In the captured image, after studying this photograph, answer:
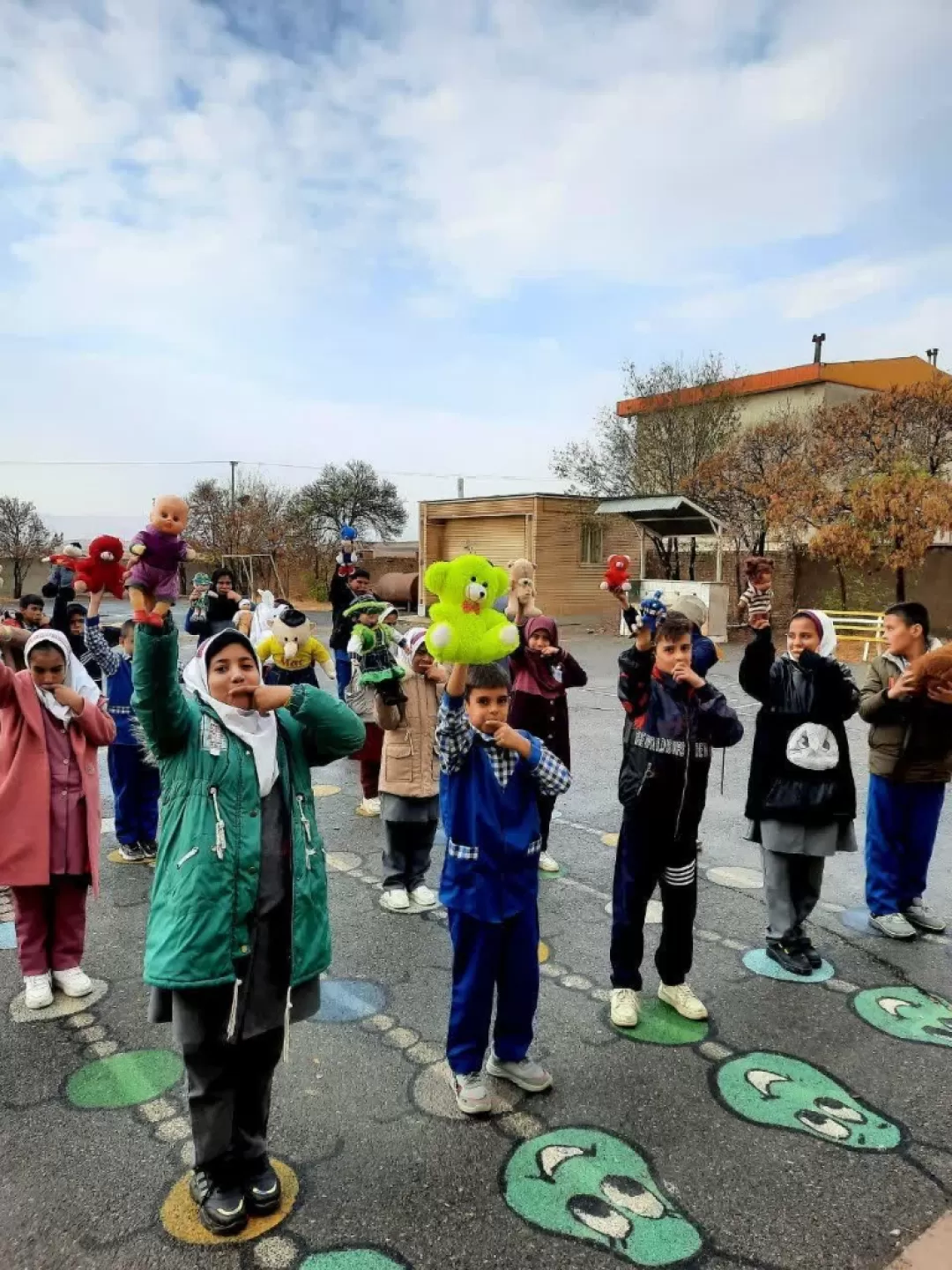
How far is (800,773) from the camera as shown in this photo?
4059 mm

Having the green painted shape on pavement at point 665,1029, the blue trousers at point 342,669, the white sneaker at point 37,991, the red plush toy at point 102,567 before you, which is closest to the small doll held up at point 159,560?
the red plush toy at point 102,567

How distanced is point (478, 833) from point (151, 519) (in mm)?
1550

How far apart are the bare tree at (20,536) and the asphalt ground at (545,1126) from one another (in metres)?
38.7


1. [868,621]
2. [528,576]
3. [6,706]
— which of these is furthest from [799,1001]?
[868,621]

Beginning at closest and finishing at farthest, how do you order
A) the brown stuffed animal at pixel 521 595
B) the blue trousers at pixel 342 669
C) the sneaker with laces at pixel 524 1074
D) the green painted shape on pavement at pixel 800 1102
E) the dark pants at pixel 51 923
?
the green painted shape on pavement at pixel 800 1102 → the sneaker with laces at pixel 524 1074 → the dark pants at pixel 51 923 → the brown stuffed animal at pixel 521 595 → the blue trousers at pixel 342 669

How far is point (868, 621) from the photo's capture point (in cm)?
1733

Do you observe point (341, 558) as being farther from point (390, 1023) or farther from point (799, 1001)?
point (799, 1001)

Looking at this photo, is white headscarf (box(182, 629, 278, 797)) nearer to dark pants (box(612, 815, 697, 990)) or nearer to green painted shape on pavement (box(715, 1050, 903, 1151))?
dark pants (box(612, 815, 697, 990))

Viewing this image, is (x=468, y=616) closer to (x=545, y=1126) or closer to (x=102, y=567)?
(x=102, y=567)

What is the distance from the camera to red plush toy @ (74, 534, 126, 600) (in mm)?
3359

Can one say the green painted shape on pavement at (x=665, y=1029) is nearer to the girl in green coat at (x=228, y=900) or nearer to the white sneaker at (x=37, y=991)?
the girl in green coat at (x=228, y=900)

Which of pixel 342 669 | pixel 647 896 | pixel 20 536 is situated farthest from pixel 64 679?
pixel 20 536

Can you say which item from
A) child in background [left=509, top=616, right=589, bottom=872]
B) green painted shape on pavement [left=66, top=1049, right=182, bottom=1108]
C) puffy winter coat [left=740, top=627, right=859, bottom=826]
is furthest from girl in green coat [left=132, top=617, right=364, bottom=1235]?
child in background [left=509, top=616, right=589, bottom=872]

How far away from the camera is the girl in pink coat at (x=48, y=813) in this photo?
363cm
